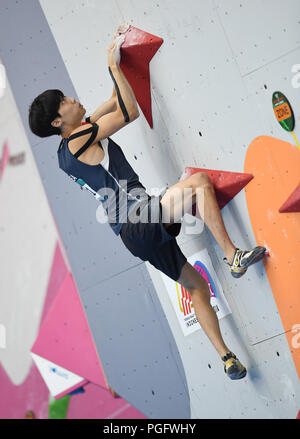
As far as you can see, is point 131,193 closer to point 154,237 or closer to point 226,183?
point 154,237

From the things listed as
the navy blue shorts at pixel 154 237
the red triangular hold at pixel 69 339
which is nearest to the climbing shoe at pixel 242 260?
the navy blue shorts at pixel 154 237

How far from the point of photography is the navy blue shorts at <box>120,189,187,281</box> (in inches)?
84.6

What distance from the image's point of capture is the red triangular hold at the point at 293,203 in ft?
6.77

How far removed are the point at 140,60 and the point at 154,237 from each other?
2.62 ft

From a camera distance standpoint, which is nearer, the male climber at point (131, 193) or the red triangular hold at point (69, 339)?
the male climber at point (131, 193)

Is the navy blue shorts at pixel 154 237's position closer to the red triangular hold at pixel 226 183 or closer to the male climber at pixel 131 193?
the male climber at pixel 131 193

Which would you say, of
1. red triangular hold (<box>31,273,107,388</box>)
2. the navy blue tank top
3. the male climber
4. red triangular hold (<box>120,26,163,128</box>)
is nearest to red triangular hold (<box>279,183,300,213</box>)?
the male climber

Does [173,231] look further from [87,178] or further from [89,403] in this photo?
[89,403]

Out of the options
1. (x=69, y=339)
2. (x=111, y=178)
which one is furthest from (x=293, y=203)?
(x=69, y=339)

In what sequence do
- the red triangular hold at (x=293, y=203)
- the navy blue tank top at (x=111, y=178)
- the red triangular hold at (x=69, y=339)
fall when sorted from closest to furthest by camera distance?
the red triangular hold at (x=293, y=203), the navy blue tank top at (x=111, y=178), the red triangular hold at (x=69, y=339)

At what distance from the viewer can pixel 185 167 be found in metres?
2.46

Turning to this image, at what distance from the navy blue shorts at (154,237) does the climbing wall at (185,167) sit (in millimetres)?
229

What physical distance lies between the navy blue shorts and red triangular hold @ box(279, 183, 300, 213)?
43 centimetres

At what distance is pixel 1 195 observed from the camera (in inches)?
148
